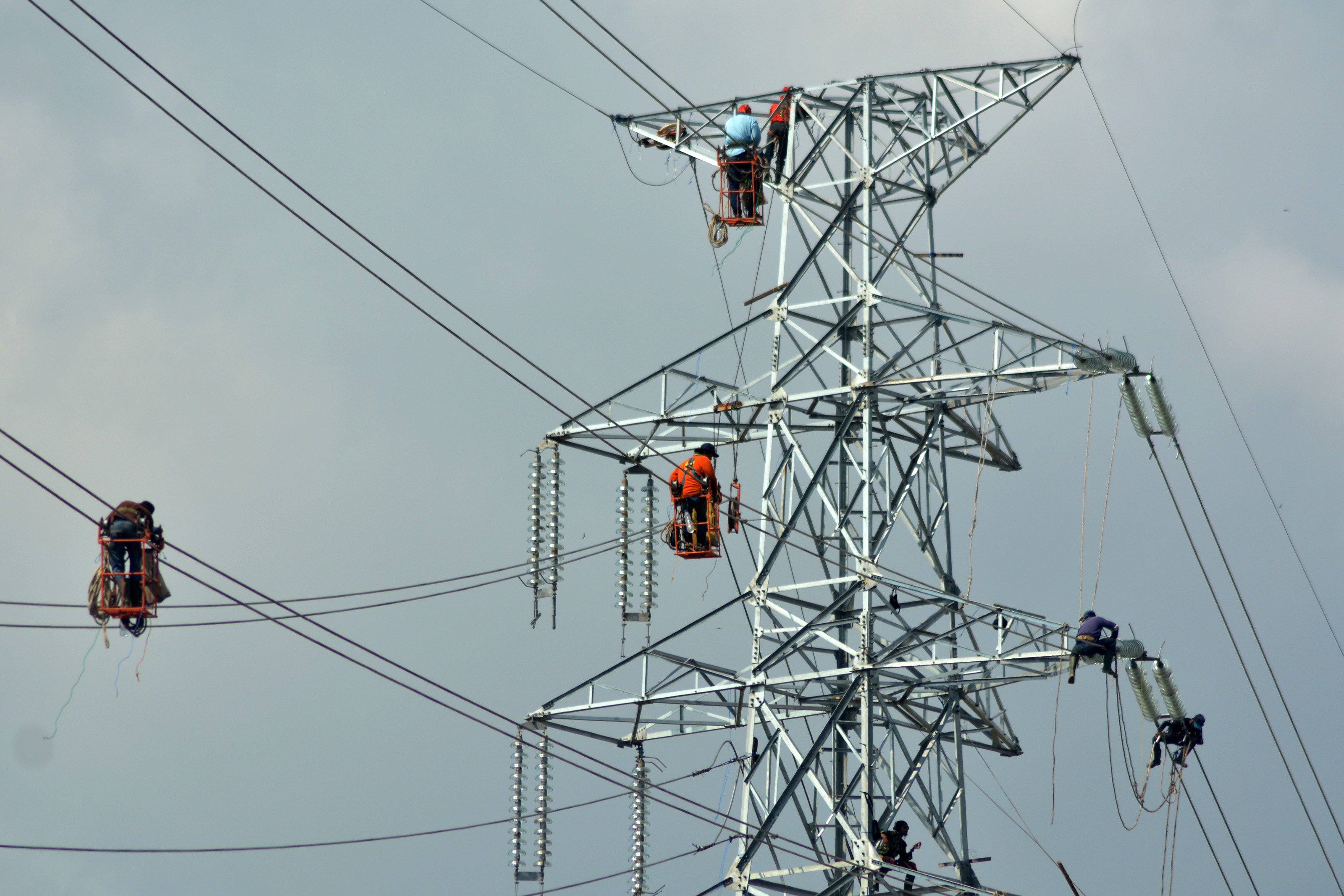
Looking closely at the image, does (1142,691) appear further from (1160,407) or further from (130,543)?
(130,543)

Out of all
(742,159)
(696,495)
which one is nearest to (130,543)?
(696,495)

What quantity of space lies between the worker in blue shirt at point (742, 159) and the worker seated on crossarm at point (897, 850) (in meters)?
9.93

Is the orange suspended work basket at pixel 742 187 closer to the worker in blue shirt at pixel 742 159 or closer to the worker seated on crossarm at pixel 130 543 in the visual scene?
the worker in blue shirt at pixel 742 159

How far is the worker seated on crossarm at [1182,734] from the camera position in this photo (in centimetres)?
3203

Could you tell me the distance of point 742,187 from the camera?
36.0m

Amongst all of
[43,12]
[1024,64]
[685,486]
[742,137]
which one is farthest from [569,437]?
[43,12]

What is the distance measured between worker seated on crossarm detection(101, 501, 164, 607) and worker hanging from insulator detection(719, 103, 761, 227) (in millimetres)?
11986

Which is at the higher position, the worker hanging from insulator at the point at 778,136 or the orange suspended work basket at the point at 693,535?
the worker hanging from insulator at the point at 778,136

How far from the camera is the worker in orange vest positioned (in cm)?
3369

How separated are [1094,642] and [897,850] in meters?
4.53

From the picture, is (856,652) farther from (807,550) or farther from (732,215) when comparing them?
(732,215)

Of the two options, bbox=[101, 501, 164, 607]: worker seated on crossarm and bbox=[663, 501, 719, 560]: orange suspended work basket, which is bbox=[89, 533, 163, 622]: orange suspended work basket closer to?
bbox=[101, 501, 164, 607]: worker seated on crossarm

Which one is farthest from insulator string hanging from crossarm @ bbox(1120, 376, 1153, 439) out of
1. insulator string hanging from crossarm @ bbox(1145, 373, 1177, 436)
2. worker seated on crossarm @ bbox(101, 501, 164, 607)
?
worker seated on crossarm @ bbox(101, 501, 164, 607)

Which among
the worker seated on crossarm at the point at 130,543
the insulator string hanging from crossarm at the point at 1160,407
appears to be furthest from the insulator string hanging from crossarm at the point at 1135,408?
the worker seated on crossarm at the point at 130,543
